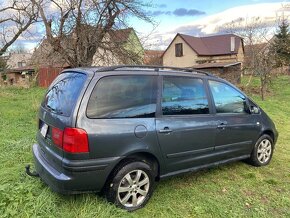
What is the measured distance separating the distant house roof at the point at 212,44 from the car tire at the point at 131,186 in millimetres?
38517

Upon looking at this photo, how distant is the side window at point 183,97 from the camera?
3.97 meters

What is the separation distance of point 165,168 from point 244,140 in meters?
1.73

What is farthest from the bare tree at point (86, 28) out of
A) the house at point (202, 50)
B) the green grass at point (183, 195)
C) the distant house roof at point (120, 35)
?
the house at point (202, 50)

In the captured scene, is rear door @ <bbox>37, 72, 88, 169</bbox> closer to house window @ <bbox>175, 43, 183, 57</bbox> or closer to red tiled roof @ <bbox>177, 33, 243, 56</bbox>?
red tiled roof @ <bbox>177, 33, 243, 56</bbox>

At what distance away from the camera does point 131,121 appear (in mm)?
3541

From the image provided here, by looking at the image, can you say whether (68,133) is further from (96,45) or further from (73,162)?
(96,45)

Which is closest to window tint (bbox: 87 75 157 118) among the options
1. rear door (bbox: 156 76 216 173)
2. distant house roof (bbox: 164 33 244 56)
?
rear door (bbox: 156 76 216 173)

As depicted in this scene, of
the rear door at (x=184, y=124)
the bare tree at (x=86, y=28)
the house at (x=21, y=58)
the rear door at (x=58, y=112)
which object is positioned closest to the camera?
the rear door at (x=58, y=112)

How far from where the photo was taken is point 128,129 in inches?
137

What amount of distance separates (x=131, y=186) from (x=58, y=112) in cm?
123

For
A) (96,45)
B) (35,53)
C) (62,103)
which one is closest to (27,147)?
(62,103)

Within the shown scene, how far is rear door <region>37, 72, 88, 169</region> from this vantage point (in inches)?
131

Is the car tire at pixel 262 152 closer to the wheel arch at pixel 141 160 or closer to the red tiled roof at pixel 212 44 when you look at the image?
the wheel arch at pixel 141 160

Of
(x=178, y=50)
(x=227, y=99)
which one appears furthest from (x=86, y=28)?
(x=178, y=50)
